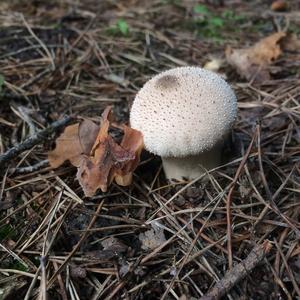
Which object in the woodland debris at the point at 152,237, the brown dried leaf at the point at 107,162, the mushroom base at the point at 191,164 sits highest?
the brown dried leaf at the point at 107,162

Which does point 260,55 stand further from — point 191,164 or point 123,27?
point 191,164

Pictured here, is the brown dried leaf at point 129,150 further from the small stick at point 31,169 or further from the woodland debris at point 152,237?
the small stick at point 31,169

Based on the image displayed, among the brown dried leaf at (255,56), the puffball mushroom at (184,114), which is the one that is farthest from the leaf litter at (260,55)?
the puffball mushroom at (184,114)

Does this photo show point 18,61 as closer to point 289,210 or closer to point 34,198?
point 34,198

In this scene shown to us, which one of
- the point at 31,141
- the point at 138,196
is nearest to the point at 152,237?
the point at 138,196

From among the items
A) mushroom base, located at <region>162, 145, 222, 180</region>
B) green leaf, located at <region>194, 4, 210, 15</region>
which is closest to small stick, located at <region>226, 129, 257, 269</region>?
mushroom base, located at <region>162, 145, 222, 180</region>
